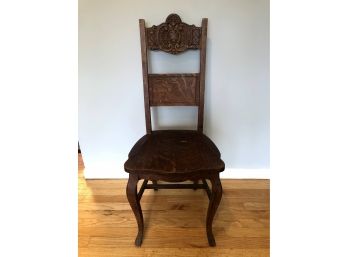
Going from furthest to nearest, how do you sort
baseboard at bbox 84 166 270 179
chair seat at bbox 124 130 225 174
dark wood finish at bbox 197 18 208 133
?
baseboard at bbox 84 166 270 179 < dark wood finish at bbox 197 18 208 133 < chair seat at bbox 124 130 225 174

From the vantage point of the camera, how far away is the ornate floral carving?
47.2 inches

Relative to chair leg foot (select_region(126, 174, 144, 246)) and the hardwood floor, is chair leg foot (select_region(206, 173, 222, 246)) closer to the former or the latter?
the hardwood floor

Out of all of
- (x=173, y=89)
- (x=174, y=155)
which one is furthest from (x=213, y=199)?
(x=173, y=89)

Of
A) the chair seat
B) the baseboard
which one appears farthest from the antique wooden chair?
the baseboard

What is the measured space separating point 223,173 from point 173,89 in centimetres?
67

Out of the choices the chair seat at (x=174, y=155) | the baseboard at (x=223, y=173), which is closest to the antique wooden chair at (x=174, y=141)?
the chair seat at (x=174, y=155)

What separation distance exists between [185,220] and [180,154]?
403 mm

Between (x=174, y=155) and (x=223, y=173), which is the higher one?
(x=174, y=155)

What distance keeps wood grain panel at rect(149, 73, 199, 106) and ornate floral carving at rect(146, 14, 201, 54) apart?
134 millimetres

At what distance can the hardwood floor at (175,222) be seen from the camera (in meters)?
1.04

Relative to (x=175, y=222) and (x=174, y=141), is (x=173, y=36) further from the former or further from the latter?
(x=175, y=222)

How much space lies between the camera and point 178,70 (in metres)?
1.32

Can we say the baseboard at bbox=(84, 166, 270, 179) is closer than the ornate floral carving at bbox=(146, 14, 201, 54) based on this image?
No
